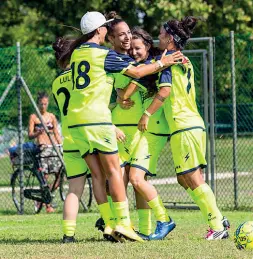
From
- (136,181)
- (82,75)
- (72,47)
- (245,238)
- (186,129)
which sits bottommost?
(245,238)

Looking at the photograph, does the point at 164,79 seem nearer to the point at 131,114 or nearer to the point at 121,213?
the point at 131,114

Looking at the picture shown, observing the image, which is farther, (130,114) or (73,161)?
(130,114)

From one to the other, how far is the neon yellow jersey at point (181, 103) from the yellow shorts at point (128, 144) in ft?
1.35

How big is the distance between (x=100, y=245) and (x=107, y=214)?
1.87 ft

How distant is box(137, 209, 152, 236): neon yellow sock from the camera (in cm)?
987

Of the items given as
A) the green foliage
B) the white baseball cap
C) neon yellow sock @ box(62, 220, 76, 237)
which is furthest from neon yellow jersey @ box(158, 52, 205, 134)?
the green foliage

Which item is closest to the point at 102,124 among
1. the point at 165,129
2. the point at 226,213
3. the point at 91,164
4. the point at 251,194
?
the point at 91,164

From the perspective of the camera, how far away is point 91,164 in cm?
927

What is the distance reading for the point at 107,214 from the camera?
9547mm

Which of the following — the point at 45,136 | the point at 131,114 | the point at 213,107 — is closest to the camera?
the point at 131,114

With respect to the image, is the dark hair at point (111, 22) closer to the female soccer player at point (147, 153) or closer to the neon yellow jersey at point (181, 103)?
the female soccer player at point (147, 153)

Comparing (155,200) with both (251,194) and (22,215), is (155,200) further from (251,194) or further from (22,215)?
(251,194)

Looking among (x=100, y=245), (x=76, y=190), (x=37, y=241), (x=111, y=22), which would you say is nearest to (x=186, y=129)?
(x=76, y=190)

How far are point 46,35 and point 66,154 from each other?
20.1m
